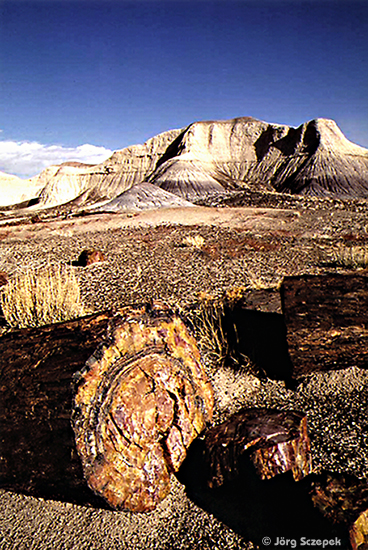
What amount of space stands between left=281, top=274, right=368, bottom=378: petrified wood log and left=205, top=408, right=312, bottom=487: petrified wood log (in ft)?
3.60

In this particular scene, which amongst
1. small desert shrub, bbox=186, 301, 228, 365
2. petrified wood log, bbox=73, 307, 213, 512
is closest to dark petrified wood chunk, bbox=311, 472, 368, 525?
petrified wood log, bbox=73, 307, 213, 512

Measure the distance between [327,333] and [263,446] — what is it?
1.77 meters

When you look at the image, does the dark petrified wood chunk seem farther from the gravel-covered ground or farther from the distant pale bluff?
the distant pale bluff

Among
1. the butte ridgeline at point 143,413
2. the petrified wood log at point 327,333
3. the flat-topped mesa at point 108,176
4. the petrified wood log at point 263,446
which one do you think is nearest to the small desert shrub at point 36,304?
the butte ridgeline at point 143,413

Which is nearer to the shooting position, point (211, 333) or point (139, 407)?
point (139, 407)

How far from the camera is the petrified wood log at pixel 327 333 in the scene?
14.4 feet

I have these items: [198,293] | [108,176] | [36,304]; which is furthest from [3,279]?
[108,176]

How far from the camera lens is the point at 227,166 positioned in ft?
214

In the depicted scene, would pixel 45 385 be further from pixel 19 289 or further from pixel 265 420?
pixel 19 289

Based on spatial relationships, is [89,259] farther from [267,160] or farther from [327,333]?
[267,160]

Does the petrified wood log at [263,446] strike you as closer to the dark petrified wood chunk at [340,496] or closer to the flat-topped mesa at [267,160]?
the dark petrified wood chunk at [340,496]

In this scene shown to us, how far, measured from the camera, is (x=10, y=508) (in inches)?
123

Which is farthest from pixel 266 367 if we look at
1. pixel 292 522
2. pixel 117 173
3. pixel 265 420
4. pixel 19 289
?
pixel 117 173

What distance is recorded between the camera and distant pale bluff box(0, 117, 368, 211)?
4975 cm
